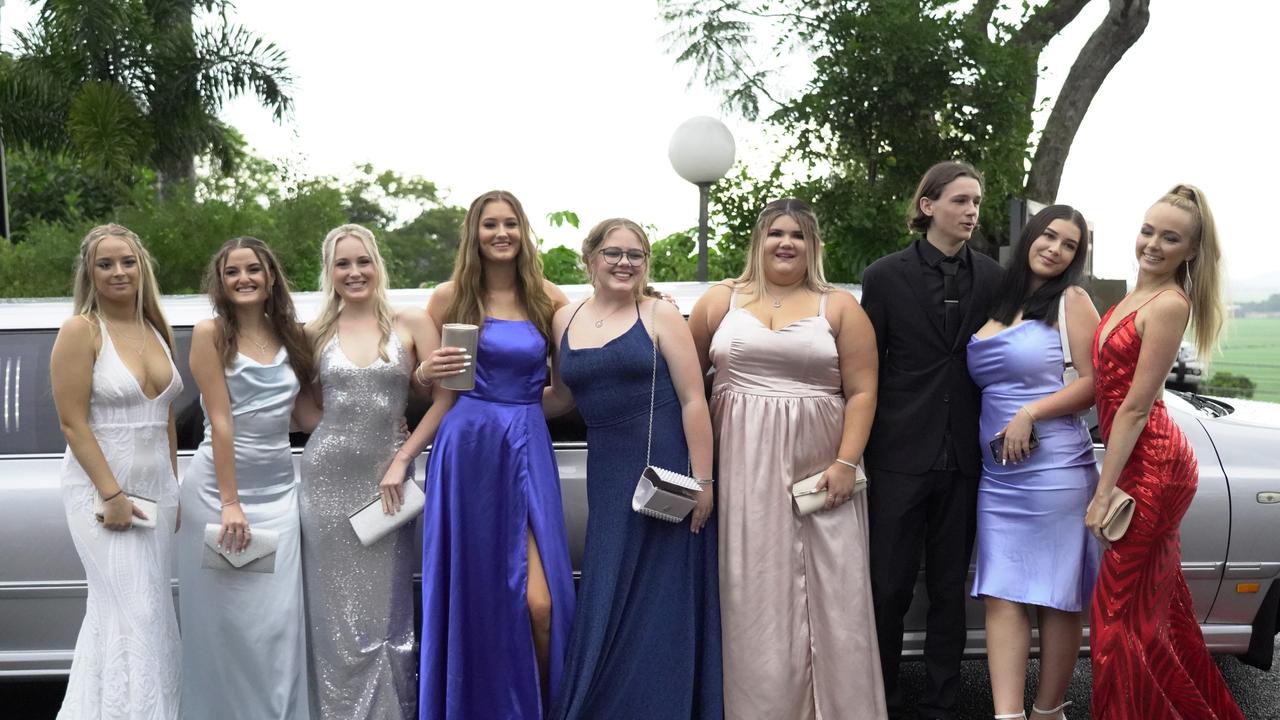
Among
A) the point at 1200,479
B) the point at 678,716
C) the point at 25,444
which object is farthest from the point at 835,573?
the point at 25,444

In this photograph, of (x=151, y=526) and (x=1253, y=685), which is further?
(x=1253, y=685)

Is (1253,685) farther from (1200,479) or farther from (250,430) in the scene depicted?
(250,430)

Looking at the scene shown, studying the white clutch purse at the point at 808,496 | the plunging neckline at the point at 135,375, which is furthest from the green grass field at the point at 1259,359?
the plunging neckline at the point at 135,375

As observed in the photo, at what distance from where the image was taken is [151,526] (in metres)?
3.41

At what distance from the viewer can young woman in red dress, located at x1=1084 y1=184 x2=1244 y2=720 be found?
331 centimetres

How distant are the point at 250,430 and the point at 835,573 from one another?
197cm

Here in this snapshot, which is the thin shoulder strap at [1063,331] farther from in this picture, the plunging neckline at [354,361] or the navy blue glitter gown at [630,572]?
the plunging neckline at [354,361]

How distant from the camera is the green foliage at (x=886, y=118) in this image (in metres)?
9.16

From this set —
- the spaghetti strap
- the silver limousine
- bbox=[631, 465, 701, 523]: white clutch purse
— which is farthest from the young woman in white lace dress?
the spaghetti strap

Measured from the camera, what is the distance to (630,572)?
3518mm

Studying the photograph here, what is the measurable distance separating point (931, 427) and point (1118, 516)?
0.63 m

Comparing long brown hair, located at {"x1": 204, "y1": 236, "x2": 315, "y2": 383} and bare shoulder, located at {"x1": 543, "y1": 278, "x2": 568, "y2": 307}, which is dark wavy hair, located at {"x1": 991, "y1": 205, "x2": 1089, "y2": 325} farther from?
long brown hair, located at {"x1": 204, "y1": 236, "x2": 315, "y2": 383}

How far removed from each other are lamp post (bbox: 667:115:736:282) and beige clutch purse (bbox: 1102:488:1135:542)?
4.98m

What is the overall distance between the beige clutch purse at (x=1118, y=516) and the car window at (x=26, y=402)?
358 cm
